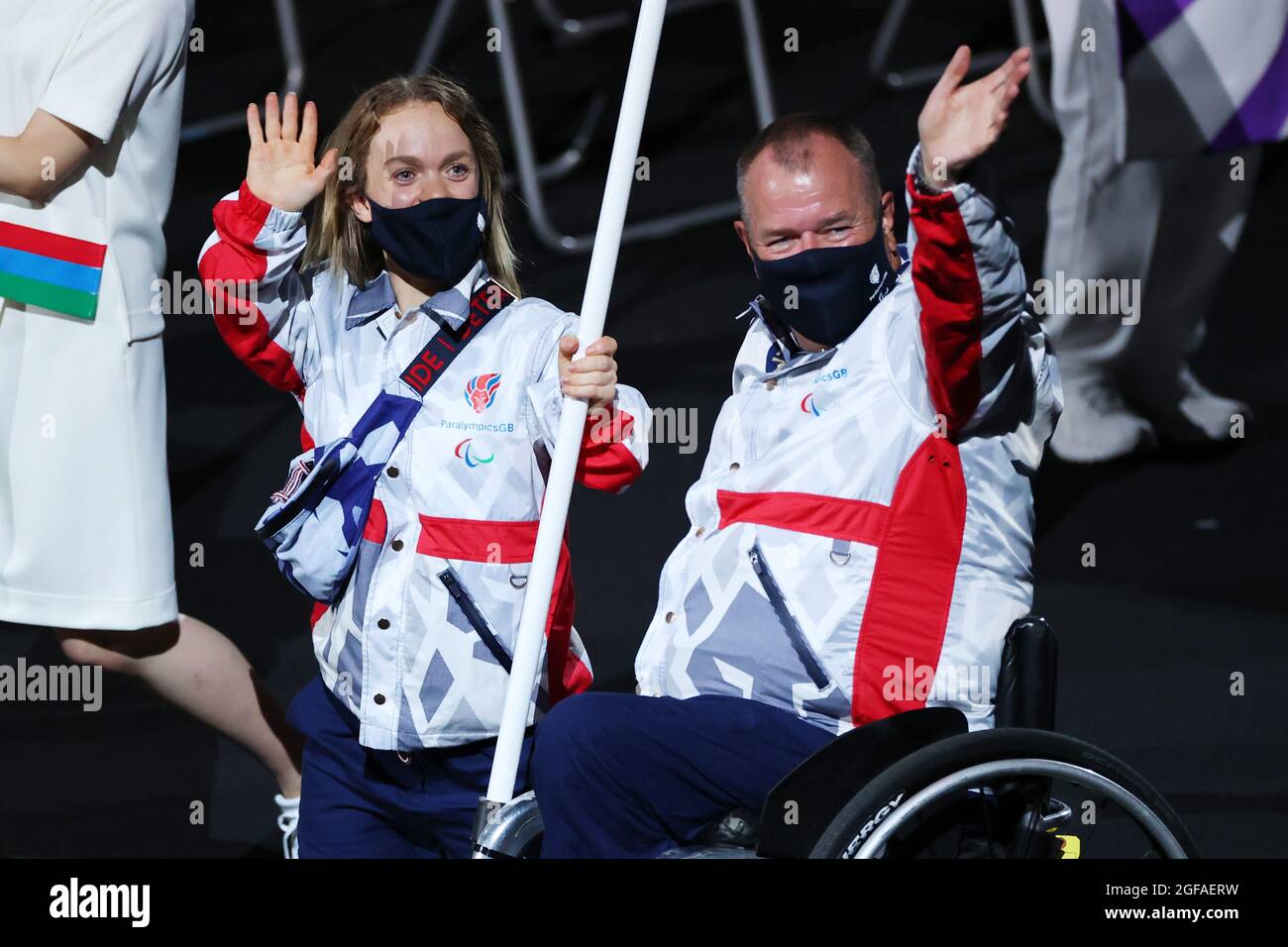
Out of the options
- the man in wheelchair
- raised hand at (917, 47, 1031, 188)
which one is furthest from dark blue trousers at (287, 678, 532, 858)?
raised hand at (917, 47, 1031, 188)

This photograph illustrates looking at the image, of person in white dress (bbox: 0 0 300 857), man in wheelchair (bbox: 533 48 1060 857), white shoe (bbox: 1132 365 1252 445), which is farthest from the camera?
white shoe (bbox: 1132 365 1252 445)

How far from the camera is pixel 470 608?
9.23ft

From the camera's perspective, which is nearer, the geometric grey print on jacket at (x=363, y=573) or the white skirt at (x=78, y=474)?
the geometric grey print on jacket at (x=363, y=573)

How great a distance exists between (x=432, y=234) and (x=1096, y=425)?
2451mm

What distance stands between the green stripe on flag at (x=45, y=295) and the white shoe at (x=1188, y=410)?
9.11ft

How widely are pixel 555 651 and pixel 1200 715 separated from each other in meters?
1.55

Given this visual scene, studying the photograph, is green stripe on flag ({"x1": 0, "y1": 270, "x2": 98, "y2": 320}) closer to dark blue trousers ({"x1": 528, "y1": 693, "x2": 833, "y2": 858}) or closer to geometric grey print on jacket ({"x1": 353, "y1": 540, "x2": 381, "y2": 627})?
geometric grey print on jacket ({"x1": 353, "y1": 540, "x2": 381, "y2": 627})

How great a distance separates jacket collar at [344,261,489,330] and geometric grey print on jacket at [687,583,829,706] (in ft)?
2.09

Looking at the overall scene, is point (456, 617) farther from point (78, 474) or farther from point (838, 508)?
point (78, 474)

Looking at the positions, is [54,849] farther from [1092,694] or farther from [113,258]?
[1092,694]

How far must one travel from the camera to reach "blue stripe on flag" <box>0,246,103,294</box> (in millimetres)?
3193

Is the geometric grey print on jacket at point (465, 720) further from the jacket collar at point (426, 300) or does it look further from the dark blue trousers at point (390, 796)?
the jacket collar at point (426, 300)

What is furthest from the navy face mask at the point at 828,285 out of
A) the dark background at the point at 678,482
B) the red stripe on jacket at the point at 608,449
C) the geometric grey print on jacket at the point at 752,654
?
the dark background at the point at 678,482

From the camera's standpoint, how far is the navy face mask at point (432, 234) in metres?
2.88
